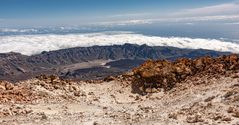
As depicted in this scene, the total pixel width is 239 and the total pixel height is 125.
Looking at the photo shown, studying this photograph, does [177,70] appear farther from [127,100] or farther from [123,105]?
[123,105]

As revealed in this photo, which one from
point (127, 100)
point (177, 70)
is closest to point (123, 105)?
point (127, 100)

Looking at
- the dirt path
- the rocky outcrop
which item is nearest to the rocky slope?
the dirt path

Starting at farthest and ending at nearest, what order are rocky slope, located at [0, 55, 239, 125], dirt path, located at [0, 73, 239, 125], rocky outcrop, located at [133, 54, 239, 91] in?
rocky outcrop, located at [133, 54, 239, 91] → rocky slope, located at [0, 55, 239, 125] → dirt path, located at [0, 73, 239, 125]

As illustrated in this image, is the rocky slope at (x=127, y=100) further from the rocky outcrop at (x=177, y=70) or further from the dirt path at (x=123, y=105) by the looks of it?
the rocky outcrop at (x=177, y=70)

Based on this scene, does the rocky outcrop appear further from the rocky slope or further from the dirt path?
the dirt path

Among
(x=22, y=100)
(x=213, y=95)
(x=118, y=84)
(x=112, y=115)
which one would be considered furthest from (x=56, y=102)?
(x=213, y=95)

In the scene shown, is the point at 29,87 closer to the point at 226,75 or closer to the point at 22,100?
the point at 22,100

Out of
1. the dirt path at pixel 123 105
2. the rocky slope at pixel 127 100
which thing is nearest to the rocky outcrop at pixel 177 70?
the rocky slope at pixel 127 100

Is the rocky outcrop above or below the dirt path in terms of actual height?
above
